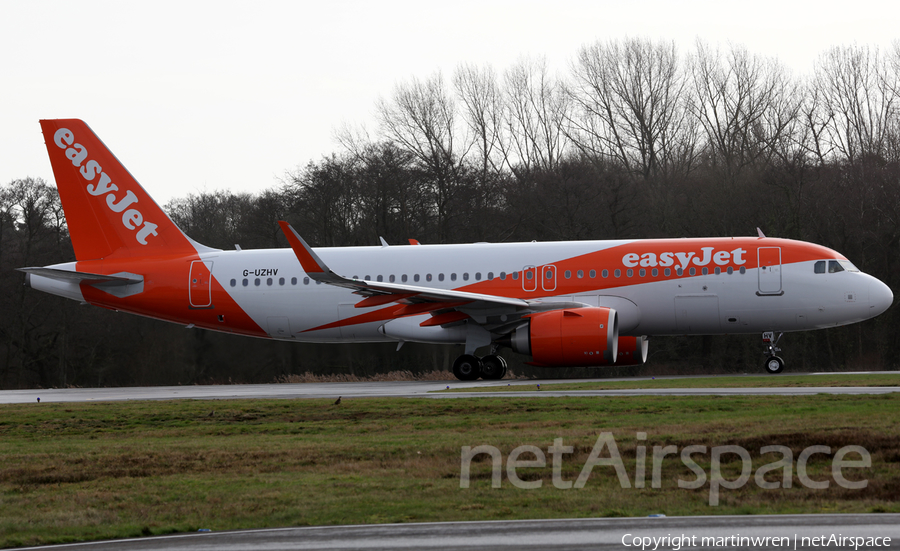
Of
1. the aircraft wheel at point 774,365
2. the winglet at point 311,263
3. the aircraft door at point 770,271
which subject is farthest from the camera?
the aircraft wheel at point 774,365

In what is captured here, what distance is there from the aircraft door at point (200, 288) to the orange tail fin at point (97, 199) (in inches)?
38.9

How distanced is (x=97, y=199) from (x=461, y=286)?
1091cm

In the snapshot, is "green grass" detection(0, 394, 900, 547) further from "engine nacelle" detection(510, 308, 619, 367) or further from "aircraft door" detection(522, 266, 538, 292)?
"aircraft door" detection(522, 266, 538, 292)

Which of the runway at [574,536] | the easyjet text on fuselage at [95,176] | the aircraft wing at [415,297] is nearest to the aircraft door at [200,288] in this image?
the easyjet text on fuselage at [95,176]

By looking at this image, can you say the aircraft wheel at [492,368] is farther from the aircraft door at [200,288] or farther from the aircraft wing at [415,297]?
the aircraft door at [200,288]

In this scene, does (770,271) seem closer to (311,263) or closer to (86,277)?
(311,263)

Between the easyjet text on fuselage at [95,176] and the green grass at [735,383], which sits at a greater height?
the easyjet text on fuselage at [95,176]

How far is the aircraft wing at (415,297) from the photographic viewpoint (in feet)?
71.0

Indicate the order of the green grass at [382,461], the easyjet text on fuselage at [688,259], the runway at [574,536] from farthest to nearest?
the easyjet text on fuselage at [688,259] < the green grass at [382,461] < the runway at [574,536]

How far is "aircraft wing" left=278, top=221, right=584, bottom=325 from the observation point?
71.0 feet

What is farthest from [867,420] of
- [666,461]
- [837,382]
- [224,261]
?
[224,261]

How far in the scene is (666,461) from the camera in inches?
359

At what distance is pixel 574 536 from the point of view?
633cm

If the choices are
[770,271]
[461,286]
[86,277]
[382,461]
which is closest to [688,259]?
[770,271]
